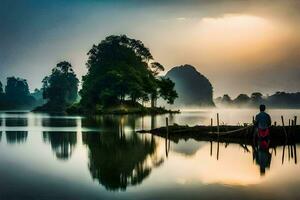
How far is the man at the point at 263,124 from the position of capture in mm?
28047

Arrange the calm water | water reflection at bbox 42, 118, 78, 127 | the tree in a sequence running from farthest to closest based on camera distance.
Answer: the tree, water reflection at bbox 42, 118, 78, 127, the calm water

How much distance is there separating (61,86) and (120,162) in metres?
148

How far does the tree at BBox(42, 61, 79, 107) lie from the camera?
16912cm

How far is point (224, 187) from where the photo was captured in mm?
17344

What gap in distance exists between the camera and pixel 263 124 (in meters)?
28.5

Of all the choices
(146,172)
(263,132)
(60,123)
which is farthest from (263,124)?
(60,123)

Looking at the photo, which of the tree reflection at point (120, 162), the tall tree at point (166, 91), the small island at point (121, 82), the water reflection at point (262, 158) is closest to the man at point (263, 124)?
the water reflection at point (262, 158)

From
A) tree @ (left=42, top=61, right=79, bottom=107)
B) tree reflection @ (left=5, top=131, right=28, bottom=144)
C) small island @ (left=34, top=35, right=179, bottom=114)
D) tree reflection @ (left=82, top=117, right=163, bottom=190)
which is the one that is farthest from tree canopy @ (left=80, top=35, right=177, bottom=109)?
tree reflection @ (left=82, top=117, right=163, bottom=190)

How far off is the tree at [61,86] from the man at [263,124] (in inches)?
5700

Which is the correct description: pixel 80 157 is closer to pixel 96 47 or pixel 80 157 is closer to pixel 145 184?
pixel 145 184

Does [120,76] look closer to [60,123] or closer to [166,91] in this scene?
[166,91]

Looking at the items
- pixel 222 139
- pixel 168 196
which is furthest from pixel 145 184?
pixel 222 139

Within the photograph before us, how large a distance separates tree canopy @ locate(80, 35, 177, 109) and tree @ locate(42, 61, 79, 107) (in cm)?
3530

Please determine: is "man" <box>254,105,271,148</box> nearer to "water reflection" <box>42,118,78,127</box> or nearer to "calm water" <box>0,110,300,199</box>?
"calm water" <box>0,110,300,199</box>
